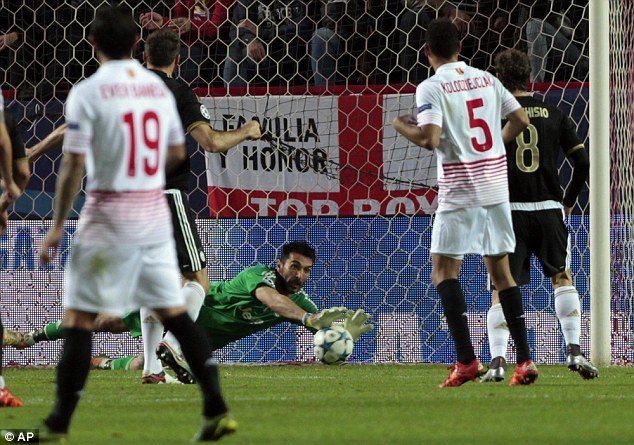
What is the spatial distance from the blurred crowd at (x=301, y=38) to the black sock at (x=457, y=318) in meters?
3.24

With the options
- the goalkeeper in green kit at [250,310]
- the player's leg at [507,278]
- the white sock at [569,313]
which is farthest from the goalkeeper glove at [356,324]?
the player's leg at [507,278]

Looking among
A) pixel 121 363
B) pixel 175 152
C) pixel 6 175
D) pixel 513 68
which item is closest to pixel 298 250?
pixel 121 363

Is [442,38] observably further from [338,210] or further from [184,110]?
[338,210]

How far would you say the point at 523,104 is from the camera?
7086 mm

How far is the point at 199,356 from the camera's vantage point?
13.6ft

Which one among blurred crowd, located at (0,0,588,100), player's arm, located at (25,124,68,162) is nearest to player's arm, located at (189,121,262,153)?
player's arm, located at (25,124,68,162)

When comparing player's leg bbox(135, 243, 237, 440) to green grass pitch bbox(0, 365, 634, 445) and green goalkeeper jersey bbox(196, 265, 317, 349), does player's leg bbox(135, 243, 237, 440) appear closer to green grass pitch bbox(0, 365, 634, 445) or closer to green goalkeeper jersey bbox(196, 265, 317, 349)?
green grass pitch bbox(0, 365, 634, 445)

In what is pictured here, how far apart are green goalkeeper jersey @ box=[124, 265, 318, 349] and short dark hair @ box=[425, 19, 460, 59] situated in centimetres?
268

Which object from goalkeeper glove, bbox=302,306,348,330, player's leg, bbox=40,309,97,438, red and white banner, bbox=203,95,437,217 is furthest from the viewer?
red and white banner, bbox=203,95,437,217

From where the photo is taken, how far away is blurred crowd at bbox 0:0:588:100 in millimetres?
9469

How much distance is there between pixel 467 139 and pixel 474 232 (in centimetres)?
44

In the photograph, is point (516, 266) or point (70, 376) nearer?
point (70, 376)

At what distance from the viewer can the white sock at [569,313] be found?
287 inches

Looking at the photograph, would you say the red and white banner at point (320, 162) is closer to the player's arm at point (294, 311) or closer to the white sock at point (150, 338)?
the player's arm at point (294, 311)
